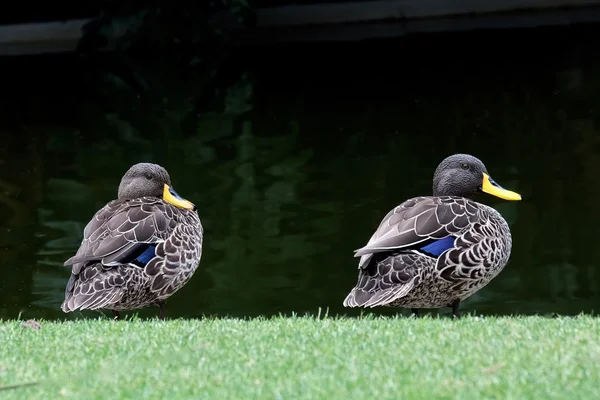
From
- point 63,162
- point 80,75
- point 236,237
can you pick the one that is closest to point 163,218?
point 236,237

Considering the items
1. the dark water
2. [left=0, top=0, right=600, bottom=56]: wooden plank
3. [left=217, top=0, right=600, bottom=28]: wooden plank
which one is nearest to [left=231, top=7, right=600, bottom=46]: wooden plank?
[left=0, top=0, right=600, bottom=56]: wooden plank

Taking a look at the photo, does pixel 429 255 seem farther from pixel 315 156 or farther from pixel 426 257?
pixel 315 156

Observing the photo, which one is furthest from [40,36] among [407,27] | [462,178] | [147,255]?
[147,255]

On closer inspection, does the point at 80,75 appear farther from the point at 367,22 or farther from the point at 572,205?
the point at 572,205

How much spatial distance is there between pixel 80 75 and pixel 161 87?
261 centimetres

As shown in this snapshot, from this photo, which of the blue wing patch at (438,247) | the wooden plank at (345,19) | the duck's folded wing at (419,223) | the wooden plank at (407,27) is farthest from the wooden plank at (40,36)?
the blue wing patch at (438,247)

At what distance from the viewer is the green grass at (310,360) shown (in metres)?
4.39

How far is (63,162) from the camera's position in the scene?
15.3 m

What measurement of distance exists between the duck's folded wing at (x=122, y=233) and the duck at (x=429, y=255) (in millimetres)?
1309

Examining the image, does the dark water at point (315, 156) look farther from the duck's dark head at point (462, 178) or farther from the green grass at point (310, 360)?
the green grass at point (310, 360)

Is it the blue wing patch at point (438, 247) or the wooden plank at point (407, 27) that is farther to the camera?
the wooden plank at point (407, 27)

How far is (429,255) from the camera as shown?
6.71 metres

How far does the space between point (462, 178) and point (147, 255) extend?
Result: 2261mm

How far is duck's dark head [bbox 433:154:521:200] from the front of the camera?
773 cm
